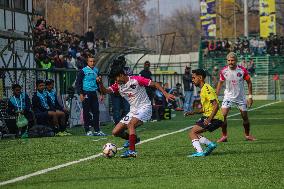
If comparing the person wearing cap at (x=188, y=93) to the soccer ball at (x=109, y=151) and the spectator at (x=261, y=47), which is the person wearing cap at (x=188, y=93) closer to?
the soccer ball at (x=109, y=151)

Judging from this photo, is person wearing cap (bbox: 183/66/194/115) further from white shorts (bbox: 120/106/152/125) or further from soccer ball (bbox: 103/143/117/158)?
soccer ball (bbox: 103/143/117/158)

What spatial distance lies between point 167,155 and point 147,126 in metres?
10.3

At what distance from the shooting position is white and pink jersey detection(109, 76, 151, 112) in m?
15.1

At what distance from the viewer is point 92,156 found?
1505 cm

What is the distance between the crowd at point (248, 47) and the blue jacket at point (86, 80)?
36560 millimetres

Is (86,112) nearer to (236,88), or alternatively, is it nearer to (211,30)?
(236,88)

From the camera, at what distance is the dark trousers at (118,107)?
2409 cm

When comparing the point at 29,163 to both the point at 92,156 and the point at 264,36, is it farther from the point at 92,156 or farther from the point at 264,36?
the point at 264,36

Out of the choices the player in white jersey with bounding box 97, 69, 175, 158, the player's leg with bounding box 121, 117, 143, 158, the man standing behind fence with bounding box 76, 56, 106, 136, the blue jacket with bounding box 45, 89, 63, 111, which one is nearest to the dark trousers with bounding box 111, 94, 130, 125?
the man standing behind fence with bounding box 76, 56, 106, 136

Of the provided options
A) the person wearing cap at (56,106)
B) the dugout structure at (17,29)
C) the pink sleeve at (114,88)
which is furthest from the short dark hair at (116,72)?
the dugout structure at (17,29)

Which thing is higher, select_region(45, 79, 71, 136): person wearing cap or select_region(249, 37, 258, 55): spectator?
select_region(249, 37, 258, 55): spectator

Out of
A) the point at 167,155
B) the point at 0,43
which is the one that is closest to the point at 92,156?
the point at 167,155

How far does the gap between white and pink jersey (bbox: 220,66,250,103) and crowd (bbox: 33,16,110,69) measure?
10.7 m

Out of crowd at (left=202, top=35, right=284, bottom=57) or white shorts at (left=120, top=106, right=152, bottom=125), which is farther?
crowd at (left=202, top=35, right=284, bottom=57)
